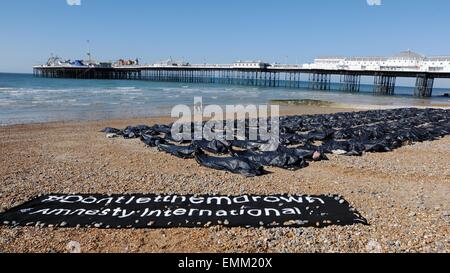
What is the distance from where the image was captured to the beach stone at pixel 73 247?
3.47 metres

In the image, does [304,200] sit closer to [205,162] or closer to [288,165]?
[288,165]

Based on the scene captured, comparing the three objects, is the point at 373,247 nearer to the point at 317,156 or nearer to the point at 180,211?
the point at 180,211

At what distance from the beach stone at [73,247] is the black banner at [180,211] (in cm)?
38

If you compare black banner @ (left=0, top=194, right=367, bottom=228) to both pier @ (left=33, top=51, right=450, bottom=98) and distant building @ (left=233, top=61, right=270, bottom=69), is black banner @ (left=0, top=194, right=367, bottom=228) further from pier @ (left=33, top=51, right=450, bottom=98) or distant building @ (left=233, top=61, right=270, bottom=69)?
distant building @ (left=233, top=61, right=270, bottom=69)

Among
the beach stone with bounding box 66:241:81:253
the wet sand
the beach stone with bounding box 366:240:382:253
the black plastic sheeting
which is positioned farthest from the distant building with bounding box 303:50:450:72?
the beach stone with bounding box 66:241:81:253

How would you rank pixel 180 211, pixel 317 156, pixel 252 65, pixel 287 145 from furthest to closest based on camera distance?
pixel 252 65 → pixel 287 145 → pixel 317 156 → pixel 180 211

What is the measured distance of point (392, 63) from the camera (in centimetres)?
5128

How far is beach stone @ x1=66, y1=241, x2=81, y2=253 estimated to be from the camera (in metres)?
3.47

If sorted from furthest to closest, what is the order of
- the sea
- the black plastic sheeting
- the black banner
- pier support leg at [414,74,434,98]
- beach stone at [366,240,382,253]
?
pier support leg at [414,74,434,98], the sea, the black plastic sheeting, the black banner, beach stone at [366,240,382,253]

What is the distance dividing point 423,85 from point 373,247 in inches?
1907

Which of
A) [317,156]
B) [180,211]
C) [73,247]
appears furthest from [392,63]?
[73,247]

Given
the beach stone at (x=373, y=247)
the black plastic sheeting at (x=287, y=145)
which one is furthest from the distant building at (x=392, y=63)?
the beach stone at (x=373, y=247)

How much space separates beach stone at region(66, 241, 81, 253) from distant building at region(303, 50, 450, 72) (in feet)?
162

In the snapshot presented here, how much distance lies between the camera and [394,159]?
7711 millimetres
